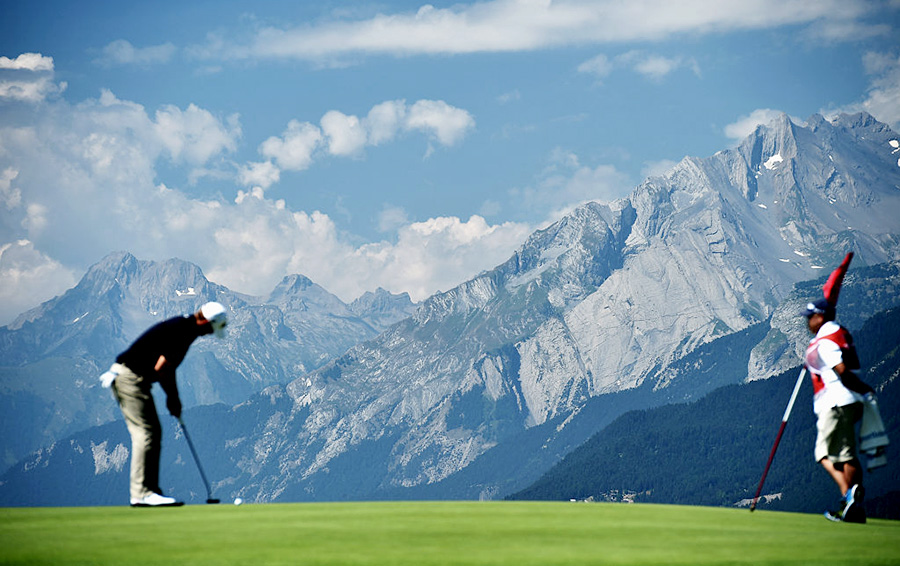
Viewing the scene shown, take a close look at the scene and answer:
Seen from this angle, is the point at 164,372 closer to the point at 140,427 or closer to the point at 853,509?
the point at 140,427

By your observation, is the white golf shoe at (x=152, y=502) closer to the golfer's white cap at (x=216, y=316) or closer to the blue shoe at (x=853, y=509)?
the golfer's white cap at (x=216, y=316)

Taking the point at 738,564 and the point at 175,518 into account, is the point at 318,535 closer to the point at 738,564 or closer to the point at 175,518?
the point at 175,518

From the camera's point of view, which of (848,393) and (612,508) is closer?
(848,393)

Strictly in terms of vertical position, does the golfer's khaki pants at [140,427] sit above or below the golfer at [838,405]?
above

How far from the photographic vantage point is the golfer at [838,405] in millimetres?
22875

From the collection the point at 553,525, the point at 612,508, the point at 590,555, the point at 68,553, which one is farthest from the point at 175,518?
the point at 612,508

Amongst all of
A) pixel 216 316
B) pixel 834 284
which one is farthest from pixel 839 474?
pixel 216 316

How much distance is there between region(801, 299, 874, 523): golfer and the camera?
2288cm

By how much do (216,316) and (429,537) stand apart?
910 centimetres

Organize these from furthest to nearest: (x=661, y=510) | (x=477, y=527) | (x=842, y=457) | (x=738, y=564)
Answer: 1. (x=661, y=510)
2. (x=842, y=457)
3. (x=477, y=527)
4. (x=738, y=564)

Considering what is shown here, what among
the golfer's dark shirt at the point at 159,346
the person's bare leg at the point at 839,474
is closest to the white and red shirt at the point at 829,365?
the person's bare leg at the point at 839,474

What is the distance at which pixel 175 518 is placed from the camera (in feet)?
66.7

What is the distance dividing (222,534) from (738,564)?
845 cm

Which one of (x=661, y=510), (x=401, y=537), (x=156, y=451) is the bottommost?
(x=661, y=510)
